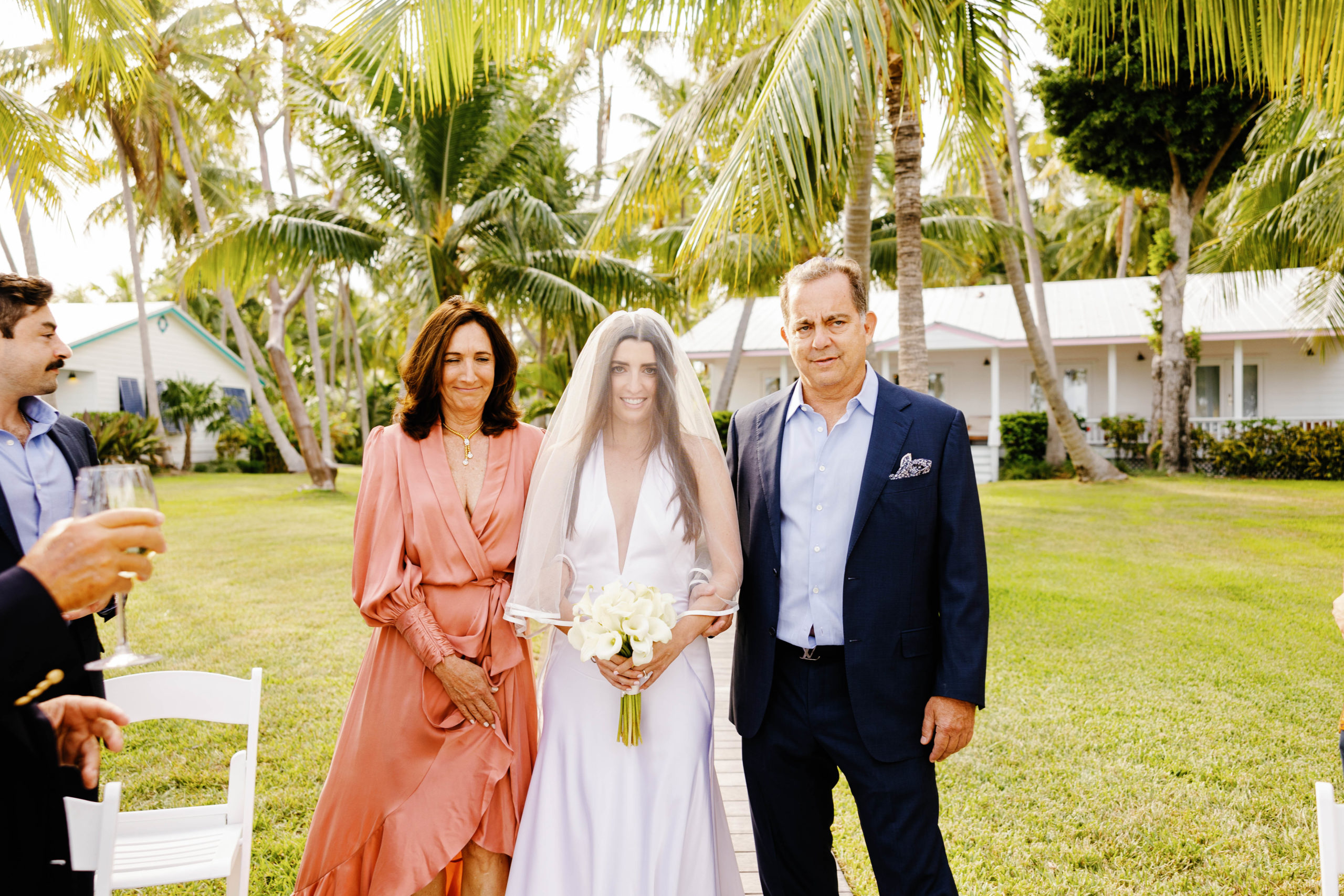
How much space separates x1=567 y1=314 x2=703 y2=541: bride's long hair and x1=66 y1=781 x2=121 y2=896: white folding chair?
1.55 meters

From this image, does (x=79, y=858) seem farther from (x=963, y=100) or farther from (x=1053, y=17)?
(x=1053, y=17)

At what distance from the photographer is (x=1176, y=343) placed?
1991 cm

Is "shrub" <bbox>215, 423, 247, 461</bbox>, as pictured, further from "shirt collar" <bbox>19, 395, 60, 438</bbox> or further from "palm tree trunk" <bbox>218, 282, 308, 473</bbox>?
"shirt collar" <bbox>19, 395, 60, 438</bbox>

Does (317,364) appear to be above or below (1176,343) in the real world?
above

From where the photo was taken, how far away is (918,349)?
9.82 meters

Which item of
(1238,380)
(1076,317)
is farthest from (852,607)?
(1076,317)

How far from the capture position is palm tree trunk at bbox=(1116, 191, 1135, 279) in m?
29.0

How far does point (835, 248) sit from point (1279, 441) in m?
11.0

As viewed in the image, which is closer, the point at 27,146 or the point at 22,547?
the point at 22,547

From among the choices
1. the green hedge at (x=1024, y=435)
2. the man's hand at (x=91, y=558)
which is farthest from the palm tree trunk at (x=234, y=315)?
the man's hand at (x=91, y=558)

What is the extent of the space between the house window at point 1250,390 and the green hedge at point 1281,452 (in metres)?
2.86

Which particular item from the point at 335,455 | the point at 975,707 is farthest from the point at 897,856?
the point at 335,455

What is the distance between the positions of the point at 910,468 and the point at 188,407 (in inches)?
1275

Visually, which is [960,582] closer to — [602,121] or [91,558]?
[91,558]
